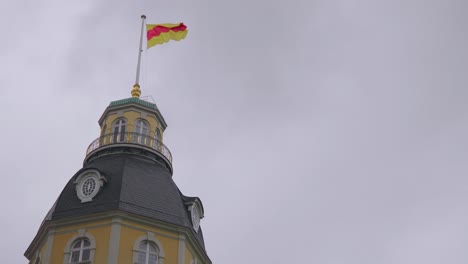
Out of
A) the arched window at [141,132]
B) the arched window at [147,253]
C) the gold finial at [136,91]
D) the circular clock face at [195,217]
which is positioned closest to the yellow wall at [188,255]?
the arched window at [147,253]

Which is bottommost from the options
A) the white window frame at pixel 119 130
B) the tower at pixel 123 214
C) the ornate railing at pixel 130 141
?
the tower at pixel 123 214

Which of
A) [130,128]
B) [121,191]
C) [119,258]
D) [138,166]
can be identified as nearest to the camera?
[119,258]

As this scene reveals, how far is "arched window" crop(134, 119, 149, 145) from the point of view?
4428 centimetres

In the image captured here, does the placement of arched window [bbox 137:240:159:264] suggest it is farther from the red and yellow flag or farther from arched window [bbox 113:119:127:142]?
the red and yellow flag

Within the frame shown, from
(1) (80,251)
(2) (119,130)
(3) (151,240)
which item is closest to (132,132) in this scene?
(2) (119,130)

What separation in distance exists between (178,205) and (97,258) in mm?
5817

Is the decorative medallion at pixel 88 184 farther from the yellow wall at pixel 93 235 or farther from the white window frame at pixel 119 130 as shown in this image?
the white window frame at pixel 119 130

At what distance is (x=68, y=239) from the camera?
38.5 metres

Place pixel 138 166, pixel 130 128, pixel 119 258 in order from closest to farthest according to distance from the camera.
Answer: pixel 119 258 < pixel 138 166 < pixel 130 128

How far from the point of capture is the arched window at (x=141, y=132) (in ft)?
145

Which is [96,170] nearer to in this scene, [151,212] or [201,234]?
[151,212]

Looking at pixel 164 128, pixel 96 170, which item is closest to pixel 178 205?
pixel 96 170

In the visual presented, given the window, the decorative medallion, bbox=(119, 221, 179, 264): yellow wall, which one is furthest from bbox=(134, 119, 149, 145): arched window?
the window

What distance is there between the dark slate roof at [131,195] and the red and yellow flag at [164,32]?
32.1 ft
